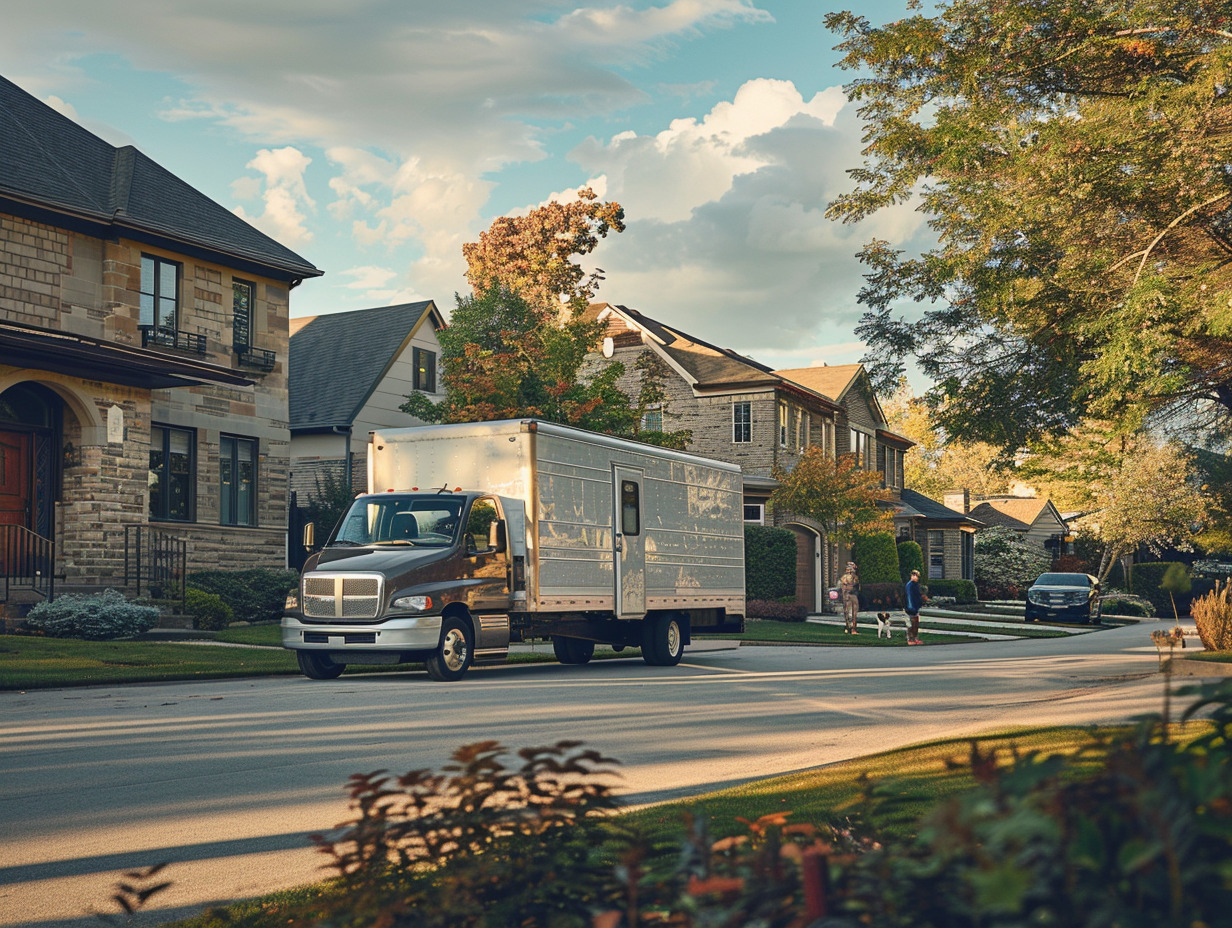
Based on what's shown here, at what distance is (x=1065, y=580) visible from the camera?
42469 millimetres

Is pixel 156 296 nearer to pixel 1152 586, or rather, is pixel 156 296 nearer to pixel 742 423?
pixel 742 423

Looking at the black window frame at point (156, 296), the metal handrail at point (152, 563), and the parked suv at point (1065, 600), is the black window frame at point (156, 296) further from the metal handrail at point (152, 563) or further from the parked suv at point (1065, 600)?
the parked suv at point (1065, 600)

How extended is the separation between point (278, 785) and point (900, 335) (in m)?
16.4

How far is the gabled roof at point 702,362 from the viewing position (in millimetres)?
43812

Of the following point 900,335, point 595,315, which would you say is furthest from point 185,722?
point 595,315

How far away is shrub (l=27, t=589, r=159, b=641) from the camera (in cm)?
1964

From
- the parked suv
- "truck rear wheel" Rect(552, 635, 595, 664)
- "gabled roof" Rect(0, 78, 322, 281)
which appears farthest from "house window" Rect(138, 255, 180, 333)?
the parked suv

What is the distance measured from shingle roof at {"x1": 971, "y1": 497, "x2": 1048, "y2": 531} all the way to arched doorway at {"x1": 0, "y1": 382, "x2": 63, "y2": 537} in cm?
6003

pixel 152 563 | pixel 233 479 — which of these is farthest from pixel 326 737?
pixel 233 479

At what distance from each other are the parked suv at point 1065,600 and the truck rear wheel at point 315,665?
30909 mm

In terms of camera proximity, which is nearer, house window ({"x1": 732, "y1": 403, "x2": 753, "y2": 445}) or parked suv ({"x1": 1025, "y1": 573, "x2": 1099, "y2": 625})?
parked suv ({"x1": 1025, "y1": 573, "x2": 1099, "y2": 625})

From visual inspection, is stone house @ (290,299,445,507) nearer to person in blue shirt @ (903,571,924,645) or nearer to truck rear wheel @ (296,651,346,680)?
person in blue shirt @ (903,571,924,645)

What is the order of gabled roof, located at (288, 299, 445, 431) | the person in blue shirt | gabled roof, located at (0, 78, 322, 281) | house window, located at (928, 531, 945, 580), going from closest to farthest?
gabled roof, located at (0, 78, 322, 281)
the person in blue shirt
gabled roof, located at (288, 299, 445, 431)
house window, located at (928, 531, 945, 580)

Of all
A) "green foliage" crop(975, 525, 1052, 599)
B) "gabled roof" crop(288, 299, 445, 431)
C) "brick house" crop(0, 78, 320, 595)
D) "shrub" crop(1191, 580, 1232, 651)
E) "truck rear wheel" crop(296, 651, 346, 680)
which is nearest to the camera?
"truck rear wheel" crop(296, 651, 346, 680)
